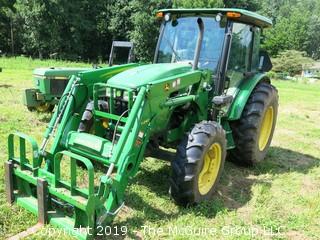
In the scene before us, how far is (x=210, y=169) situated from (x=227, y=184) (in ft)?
2.31

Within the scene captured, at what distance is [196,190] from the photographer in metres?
4.14

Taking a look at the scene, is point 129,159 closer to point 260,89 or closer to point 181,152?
point 181,152

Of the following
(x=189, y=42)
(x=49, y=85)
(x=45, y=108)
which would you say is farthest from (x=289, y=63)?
(x=189, y=42)

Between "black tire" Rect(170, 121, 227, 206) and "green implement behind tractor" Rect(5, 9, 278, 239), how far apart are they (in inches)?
0.4

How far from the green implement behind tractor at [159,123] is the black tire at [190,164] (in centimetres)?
1

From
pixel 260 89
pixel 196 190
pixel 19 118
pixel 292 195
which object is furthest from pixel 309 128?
pixel 19 118

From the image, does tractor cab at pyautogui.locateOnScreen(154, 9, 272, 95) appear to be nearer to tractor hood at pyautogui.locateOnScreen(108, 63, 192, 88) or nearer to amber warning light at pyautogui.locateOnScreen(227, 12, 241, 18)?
amber warning light at pyautogui.locateOnScreen(227, 12, 241, 18)

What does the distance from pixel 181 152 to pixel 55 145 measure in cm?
137

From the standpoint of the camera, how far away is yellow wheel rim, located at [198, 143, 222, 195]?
448 cm

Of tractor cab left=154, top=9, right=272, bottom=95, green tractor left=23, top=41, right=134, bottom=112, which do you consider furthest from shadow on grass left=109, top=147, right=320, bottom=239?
green tractor left=23, top=41, right=134, bottom=112

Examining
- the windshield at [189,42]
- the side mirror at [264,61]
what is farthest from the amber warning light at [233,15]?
the side mirror at [264,61]

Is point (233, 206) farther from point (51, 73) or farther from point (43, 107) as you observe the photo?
point (43, 107)

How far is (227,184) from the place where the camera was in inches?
203

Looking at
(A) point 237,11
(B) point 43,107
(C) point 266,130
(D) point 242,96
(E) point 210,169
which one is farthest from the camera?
(B) point 43,107
